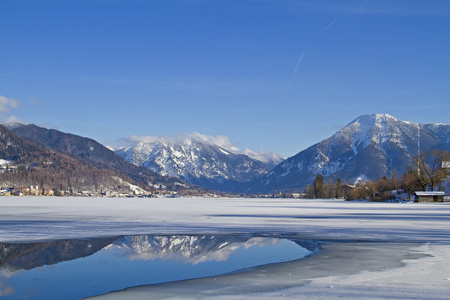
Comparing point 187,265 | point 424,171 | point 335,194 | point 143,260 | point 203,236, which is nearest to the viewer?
point 187,265

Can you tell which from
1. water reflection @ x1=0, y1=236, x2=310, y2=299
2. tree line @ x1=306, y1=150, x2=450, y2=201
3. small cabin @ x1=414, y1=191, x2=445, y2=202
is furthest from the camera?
tree line @ x1=306, y1=150, x2=450, y2=201

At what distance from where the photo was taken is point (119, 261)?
17.5 m

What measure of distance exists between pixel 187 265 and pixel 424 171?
115 m

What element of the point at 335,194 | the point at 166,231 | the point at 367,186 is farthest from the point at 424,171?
the point at 166,231

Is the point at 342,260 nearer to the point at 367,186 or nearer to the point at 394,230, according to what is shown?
the point at 394,230

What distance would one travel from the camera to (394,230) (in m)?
28.5

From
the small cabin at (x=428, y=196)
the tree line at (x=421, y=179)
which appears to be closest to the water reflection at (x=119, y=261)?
the small cabin at (x=428, y=196)

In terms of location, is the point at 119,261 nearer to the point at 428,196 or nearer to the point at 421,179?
the point at 428,196

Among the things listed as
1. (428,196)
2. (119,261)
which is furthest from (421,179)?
(119,261)

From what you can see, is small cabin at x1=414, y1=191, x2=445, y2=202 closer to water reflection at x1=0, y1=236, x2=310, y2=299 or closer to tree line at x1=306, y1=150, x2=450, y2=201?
tree line at x1=306, y1=150, x2=450, y2=201

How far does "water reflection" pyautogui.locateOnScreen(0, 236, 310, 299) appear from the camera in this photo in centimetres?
1312

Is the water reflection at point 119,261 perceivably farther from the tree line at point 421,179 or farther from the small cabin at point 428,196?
the tree line at point 421,179

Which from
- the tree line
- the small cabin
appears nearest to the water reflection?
the small cabin

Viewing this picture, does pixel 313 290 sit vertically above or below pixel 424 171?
below
